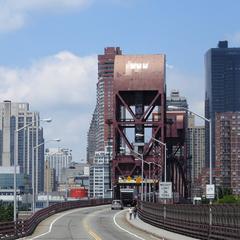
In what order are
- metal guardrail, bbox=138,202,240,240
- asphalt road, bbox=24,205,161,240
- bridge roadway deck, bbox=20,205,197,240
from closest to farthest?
metal guardrail, bbox=138,202,240,240 → bridge roadway deck, bbox=20,205,197,240 → asphalt road, bbox=24,205,161,240

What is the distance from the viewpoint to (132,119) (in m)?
149

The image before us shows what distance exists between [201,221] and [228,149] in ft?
325

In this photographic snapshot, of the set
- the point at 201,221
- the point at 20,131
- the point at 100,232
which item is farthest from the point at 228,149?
the point at 201,221

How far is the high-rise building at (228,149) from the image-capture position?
128250mm

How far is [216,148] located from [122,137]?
18806 millimetres

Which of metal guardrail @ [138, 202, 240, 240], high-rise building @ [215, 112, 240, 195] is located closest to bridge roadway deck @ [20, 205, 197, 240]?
metal guardrail @ [138, 202, 240, 240]

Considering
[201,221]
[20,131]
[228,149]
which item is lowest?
[201,221]

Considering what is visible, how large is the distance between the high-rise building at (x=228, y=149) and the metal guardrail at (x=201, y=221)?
64057mm

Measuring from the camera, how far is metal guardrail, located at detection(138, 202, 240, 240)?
112 feet

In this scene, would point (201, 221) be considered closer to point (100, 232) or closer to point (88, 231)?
point (100, 232)

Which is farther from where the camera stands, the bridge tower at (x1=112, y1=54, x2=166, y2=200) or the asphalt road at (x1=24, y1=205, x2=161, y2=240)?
the bridge tower at (x1=112, y1=54, x2=166, y2=200)

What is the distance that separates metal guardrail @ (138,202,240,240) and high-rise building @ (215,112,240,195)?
64057 mm

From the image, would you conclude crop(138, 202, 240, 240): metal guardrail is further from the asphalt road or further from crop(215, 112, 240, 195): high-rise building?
crop(215, 112, 240, 195): high-rise building

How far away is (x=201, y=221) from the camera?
139 ft
